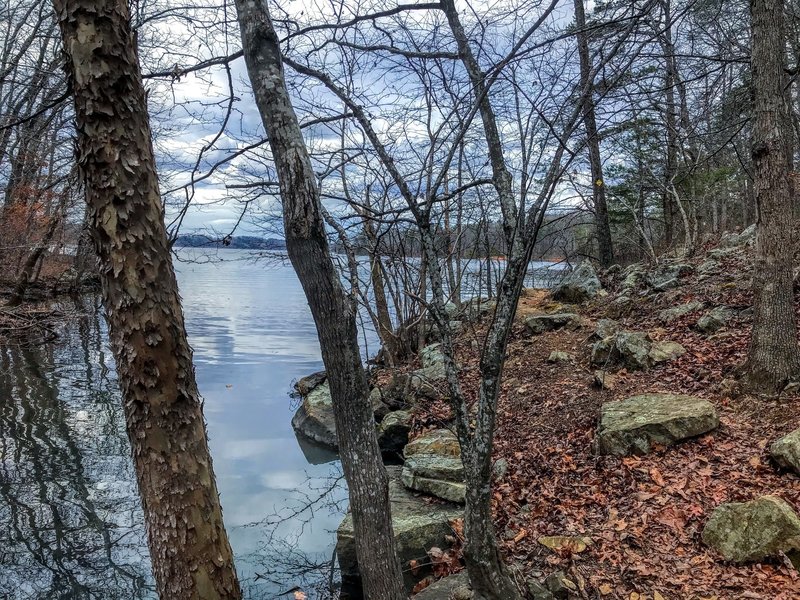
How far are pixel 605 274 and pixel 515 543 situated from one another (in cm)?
905

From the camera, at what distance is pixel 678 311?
7277 mm

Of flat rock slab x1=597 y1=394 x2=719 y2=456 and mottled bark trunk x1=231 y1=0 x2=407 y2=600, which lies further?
flat rock slab x1=597 y1=394 x2=719 y2=456

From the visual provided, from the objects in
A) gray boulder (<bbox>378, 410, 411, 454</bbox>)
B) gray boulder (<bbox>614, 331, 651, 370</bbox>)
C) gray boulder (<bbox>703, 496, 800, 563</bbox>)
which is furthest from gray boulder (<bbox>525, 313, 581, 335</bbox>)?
gray boulder (<bbox>703, 496, 800, 563</bbox>)

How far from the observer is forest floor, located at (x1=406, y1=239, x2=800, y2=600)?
3205 millimetres

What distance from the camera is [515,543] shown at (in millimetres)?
3920

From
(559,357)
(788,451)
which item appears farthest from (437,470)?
(559,357)

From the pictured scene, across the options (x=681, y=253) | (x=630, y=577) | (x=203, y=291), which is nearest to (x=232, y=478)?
(x=630, y=577)

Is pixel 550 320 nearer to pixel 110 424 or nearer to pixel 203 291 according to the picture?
pixel 110 424

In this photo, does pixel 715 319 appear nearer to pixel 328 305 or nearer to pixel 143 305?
pixel 328 305

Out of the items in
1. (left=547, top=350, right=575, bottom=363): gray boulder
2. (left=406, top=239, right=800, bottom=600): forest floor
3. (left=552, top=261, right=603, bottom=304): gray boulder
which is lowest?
(left=406, top=239, right=800, bottom=600): forest floor

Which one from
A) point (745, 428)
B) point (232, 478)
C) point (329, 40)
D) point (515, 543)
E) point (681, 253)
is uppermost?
point (329, 40)

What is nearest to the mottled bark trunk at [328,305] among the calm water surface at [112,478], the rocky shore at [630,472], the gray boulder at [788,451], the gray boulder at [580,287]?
the rocky shore at [630,472]

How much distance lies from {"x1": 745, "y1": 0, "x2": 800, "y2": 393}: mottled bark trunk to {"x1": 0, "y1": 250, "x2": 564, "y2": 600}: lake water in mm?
4591

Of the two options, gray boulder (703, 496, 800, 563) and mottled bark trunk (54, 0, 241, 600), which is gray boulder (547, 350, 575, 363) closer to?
gray boulder (703, 496, 800, 563)
